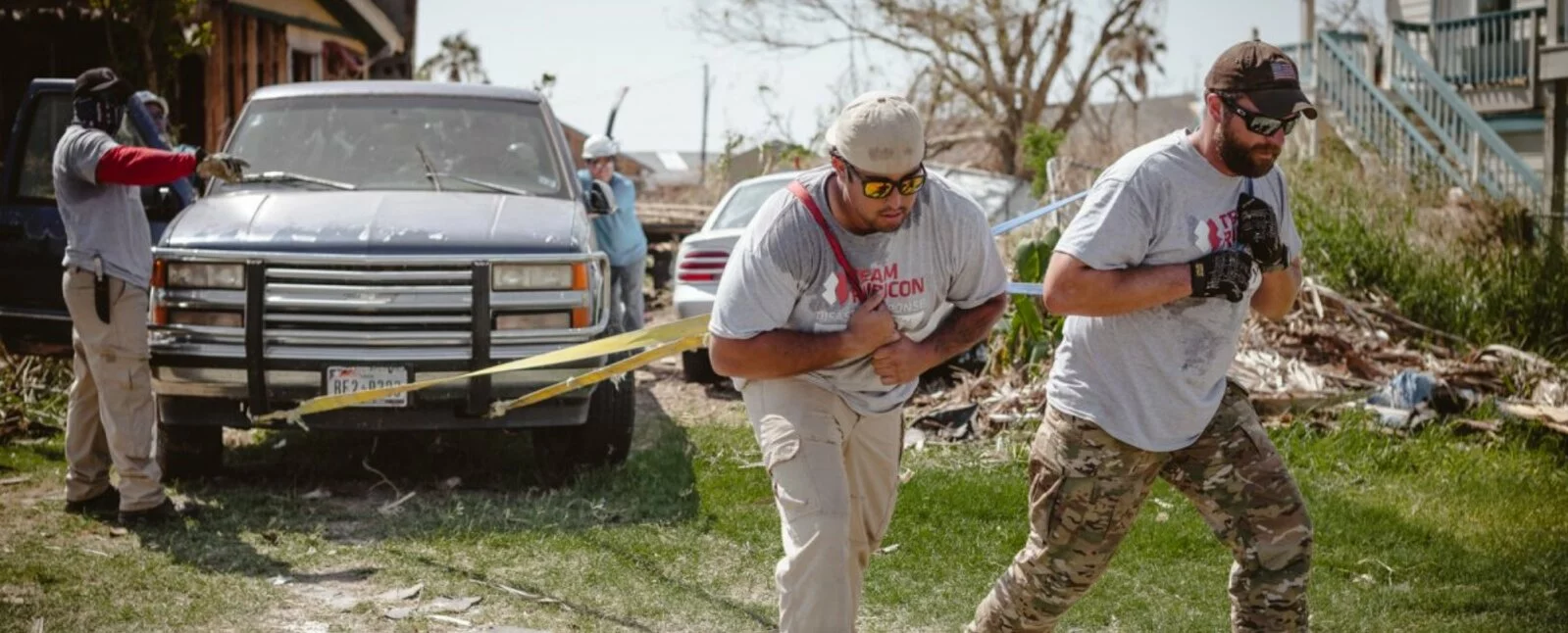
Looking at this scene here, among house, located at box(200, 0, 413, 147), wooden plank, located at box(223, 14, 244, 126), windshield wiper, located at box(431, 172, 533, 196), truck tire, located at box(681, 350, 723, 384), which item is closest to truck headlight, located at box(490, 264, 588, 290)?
windshield wiper, located at box(431, 172, 533, 196)

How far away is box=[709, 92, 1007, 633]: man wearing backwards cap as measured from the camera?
12.1ft

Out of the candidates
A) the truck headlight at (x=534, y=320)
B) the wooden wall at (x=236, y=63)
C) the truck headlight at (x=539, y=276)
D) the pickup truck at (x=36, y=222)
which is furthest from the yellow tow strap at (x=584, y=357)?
the wooden wall at (x=236, y=63)

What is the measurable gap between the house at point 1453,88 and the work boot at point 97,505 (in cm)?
1521

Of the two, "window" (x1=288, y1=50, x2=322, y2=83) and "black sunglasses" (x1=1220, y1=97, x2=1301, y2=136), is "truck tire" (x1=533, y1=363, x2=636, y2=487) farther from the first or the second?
"window" (x1=288, y1=50, x2=322, y2=83)

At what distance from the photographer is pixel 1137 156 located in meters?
4.02

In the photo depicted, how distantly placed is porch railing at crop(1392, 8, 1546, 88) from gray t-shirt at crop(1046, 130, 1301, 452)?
57.6 feet

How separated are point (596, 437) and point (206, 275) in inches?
78.6

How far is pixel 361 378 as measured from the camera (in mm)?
6809

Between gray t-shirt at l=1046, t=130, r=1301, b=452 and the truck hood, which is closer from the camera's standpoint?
gray t-shirt at l=1046, t=130, r=1301, b=452

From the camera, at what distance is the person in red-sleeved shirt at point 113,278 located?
6547 mm

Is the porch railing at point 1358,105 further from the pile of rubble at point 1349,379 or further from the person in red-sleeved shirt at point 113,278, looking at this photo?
the person in red-sleeved shirt at point 113,278

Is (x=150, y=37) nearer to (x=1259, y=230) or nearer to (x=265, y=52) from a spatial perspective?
Answer: (x=265, y=52)

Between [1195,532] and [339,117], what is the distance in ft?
16.0

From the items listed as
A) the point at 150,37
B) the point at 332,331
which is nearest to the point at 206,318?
the point at 332,331
